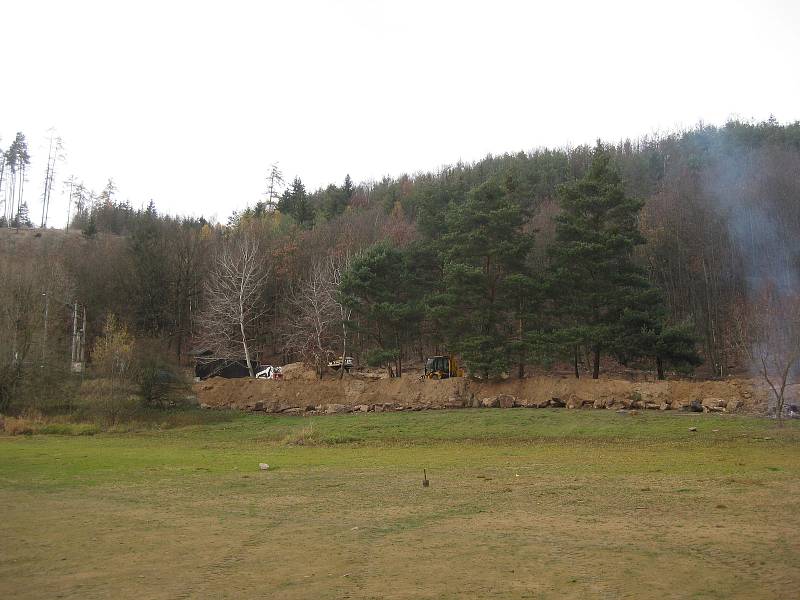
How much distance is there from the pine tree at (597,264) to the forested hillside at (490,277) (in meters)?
0.12

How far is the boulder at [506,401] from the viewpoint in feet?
117

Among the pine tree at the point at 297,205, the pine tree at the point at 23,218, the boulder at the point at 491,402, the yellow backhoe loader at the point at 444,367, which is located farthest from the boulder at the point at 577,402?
the pine tree at the point at 23,218

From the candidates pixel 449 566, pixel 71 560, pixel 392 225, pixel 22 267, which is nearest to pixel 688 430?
pixel 449 566

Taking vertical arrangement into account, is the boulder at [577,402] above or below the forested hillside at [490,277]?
below

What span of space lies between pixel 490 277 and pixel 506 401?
772 cm

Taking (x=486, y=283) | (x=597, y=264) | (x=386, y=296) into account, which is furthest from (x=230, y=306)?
(x=597, y=264)

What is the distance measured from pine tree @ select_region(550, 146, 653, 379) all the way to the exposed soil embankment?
2845 mm

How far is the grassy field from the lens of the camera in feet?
24.4

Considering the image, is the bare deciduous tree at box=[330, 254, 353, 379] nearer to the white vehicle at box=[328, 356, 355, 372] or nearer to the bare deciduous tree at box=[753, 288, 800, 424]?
the white vehicle at box=[328, 356, 355, 372]

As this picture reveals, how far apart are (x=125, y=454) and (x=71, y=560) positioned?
16395 millimetres

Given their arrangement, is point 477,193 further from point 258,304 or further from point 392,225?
point 392,225

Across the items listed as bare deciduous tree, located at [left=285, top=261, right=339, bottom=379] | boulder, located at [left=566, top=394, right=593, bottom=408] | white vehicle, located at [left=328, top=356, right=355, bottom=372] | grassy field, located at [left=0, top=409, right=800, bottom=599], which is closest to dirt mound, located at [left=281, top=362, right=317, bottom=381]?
bare deciduous tree, located at [left=285, top=261, right=339, bottom=379]

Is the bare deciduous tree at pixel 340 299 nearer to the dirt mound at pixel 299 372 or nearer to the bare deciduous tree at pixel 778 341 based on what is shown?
the dirt mound at pixel 299 372

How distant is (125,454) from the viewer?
24.0 meters
